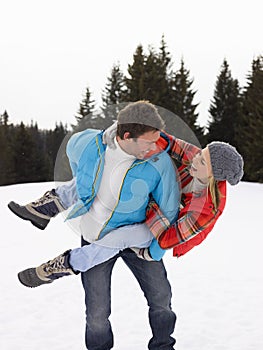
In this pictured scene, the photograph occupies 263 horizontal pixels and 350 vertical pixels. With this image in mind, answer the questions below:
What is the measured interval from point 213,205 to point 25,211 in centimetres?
96

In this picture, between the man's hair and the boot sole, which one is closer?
the man's hair

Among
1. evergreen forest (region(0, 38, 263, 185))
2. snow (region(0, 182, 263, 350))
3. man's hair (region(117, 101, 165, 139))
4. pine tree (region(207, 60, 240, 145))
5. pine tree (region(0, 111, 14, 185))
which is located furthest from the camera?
pine tree (region(0, 111, 14, 185))

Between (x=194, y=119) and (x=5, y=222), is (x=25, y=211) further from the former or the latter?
(x=194, y=119)

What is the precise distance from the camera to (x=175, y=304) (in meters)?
4.56

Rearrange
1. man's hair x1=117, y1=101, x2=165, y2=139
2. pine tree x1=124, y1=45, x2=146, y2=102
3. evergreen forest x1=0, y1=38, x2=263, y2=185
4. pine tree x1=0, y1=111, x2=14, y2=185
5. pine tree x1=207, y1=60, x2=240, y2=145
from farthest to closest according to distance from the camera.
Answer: pine tree x1=0, y1=111, x2=14, y2=185 < pine tree x1=207, y1=60, x2=240, y2=145 < evergreen forest x1=0, y1=38, x2=263, y2=185 < pine tree x1=124, y1=45, x2=146, y2=102 < man's hair x1=117, y1=101, x2=165, y2=139

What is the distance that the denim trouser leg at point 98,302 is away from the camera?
2.66m

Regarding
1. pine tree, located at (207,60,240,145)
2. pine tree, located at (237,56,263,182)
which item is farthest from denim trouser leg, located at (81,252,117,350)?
pine tree, located at (207,60,240,145)

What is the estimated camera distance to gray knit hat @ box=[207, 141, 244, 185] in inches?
89.7

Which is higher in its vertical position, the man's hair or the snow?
the man's hair

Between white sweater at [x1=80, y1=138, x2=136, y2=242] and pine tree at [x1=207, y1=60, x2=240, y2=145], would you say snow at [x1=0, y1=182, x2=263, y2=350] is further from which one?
pine tree at [x1=207, y1=60, x2=240, y2=145]

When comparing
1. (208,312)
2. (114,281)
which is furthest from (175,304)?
(114,281)

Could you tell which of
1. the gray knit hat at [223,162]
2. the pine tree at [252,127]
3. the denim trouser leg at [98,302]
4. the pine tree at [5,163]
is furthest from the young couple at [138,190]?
the pine tree at [5,163]

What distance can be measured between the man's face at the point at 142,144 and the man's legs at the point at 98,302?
653 millimetres

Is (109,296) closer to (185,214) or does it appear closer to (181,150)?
(185,214)
